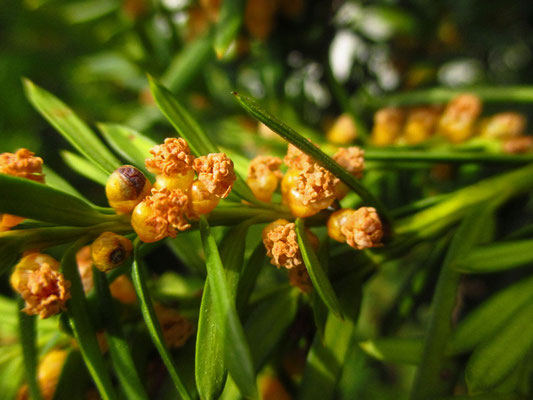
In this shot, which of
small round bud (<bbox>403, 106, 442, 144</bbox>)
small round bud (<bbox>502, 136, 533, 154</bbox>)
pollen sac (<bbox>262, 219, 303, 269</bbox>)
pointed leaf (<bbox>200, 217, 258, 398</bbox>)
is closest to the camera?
pointed leaf (<bbox>200, 217, 258, 398</bbox>)

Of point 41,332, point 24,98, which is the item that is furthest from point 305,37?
point 24,98

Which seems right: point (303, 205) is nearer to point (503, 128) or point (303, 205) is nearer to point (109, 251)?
point (109, 251)

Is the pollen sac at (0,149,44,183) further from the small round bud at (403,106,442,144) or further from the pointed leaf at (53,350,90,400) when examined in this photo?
the small round bud at (403,106,442,144)

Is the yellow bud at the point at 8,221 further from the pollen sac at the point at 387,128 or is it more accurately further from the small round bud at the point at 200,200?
the pollen sac at the point at 387,128

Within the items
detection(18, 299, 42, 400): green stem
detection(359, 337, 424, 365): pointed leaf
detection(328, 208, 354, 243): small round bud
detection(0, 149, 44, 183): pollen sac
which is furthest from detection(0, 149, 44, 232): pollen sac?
detection(359, 337, 424, 365): pointed leaf

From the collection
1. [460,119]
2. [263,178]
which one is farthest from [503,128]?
[263,178]

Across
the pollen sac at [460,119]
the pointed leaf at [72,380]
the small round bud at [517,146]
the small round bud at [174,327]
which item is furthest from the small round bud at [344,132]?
the pointed leaf at [72,380]
